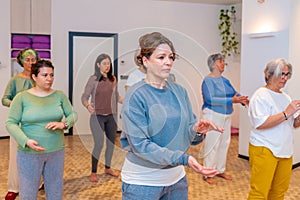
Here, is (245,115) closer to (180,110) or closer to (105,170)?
(105,170)

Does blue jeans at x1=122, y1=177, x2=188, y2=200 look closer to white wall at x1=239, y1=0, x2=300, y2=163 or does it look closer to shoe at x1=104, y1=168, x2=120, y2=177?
shoe at x1=104, y1=168, x2=120, y2=177

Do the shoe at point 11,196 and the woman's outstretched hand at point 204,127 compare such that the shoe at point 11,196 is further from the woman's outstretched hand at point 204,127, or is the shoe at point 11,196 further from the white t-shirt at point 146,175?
the woman's outstretched hand at point 204,127

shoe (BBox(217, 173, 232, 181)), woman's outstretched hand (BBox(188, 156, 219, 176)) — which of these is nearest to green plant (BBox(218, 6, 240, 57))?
shoe (BBox(217, 173, 232, 181))

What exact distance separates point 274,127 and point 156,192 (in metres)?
1.17

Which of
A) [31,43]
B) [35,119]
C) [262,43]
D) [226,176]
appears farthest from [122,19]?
[35,119]

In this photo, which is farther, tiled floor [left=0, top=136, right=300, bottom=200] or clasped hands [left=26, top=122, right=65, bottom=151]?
tiled floor [left=0, top=136, right=300, bottom=200]

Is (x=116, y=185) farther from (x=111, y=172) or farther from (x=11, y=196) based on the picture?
(x=11, y=196)

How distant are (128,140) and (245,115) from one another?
3.37 m

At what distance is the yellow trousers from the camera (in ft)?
7.91

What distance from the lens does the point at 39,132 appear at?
242 centimetres

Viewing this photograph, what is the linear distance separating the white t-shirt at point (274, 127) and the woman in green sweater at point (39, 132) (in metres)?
1.22

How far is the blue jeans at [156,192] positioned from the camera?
5.10 ft

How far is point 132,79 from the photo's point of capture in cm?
169

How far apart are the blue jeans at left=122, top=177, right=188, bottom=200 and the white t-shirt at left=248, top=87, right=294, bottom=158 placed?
0.98m
